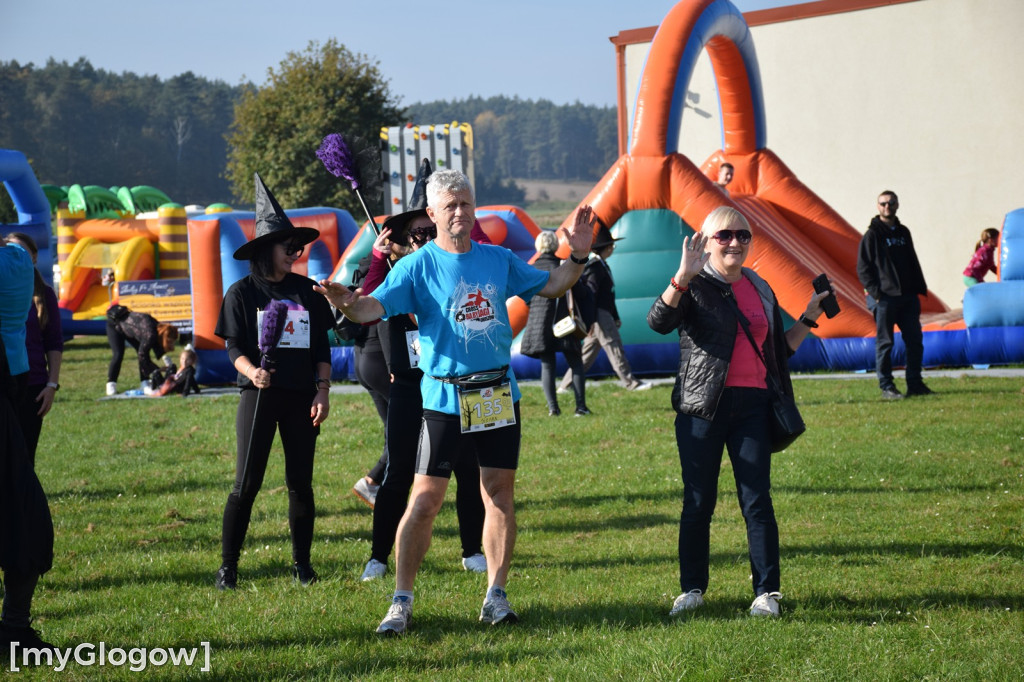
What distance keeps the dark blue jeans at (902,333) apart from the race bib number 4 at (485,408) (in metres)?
7.86

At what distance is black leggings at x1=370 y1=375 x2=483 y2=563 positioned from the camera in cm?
555

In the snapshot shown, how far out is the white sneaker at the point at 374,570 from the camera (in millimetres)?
5723

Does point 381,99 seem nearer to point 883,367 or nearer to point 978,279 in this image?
point 978,279

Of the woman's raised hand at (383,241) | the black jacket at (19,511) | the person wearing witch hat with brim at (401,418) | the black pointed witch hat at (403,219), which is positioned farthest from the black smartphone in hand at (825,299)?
the black jacket at (19,511)

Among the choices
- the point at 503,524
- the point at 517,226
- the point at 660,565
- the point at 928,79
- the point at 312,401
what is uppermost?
the point at 928,79

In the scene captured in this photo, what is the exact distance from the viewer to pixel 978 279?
17781mm

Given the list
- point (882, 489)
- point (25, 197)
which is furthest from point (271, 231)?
point (25, 197)

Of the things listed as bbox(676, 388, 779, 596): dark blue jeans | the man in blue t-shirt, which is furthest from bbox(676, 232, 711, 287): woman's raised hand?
bbox(676, 388, 779, 596): dark blue jeans

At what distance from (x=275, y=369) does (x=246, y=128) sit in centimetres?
4821

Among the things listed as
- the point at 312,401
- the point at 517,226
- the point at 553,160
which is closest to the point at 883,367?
the point at 312,401

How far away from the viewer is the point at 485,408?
181 inches

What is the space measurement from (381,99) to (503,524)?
151 ft

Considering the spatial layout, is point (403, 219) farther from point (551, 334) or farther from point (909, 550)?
point (551, 334)

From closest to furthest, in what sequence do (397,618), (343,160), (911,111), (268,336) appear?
(397,618) < (268,336) < (343,160) < (911,111)
